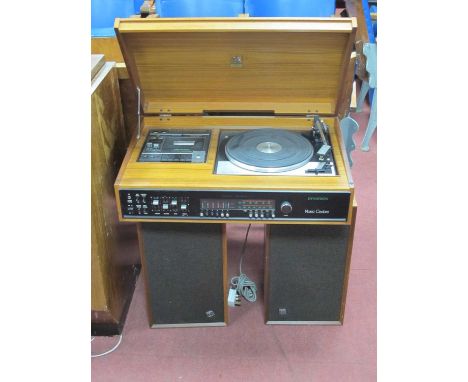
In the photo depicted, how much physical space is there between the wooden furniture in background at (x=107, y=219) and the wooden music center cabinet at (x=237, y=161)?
9 centimetres

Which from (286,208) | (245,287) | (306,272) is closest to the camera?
(286,208)

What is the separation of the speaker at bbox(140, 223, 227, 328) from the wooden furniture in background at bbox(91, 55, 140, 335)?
0.13 metres

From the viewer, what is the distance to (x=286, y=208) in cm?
141

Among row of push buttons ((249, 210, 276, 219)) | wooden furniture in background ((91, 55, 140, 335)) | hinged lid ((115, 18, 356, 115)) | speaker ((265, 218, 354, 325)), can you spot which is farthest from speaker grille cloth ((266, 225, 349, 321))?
Answer: wooden furniture in background ((91, 55, 140, 335))

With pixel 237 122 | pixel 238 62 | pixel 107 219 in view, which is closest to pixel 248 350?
pixel 107 219

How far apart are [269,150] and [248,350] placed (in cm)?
68

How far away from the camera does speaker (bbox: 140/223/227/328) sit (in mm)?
1558

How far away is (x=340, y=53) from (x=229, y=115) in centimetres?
43

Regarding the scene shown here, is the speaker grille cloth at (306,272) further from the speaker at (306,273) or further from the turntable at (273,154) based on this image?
the turntable at (273,154)

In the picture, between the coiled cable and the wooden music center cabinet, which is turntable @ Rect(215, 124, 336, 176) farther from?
the coiled cable

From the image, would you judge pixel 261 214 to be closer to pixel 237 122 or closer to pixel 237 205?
pixel 237 205

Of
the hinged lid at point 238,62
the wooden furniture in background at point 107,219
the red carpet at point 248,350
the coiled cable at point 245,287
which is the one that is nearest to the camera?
the hinged lid at point 238,62

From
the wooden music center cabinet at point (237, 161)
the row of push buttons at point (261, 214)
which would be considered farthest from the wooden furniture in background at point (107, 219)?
the row of push buttons at point (261, 214)

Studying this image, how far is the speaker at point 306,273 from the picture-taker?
5.11ft
